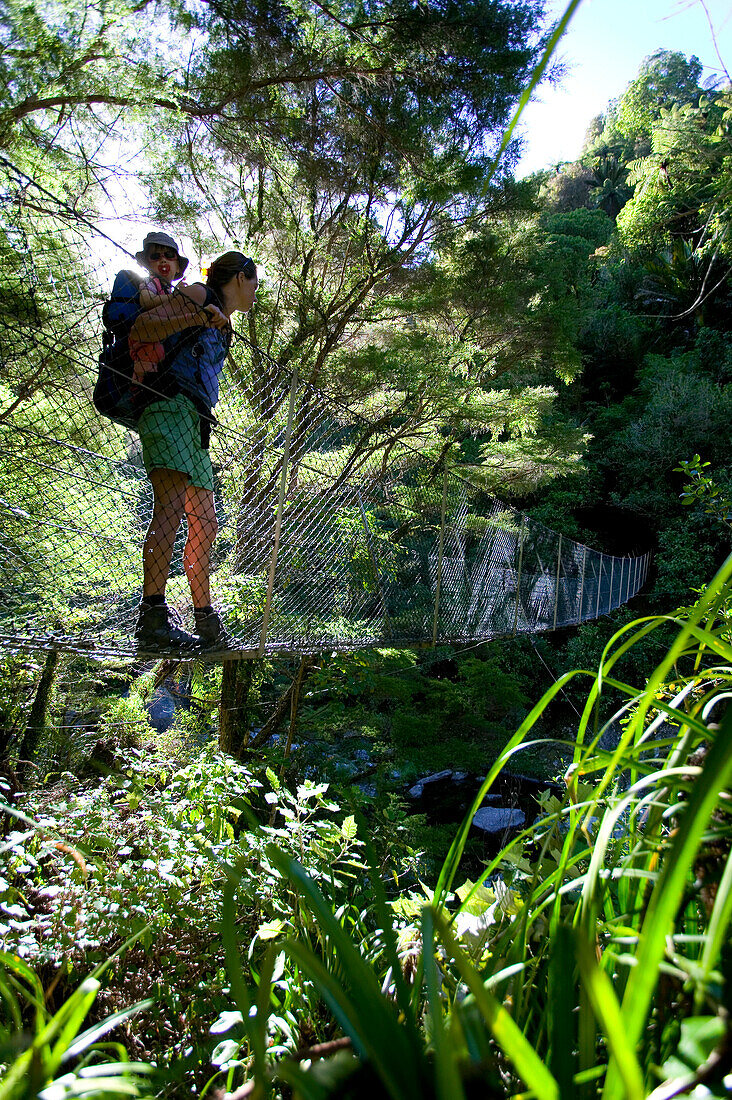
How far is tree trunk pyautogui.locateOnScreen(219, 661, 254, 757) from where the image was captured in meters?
4.41

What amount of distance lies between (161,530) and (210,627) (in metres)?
0.27

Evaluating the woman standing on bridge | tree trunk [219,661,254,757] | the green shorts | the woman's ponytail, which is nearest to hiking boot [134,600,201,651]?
the woman standing on bridge

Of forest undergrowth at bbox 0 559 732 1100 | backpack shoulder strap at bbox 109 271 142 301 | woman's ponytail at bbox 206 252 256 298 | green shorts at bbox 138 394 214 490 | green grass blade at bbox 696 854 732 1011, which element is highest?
woman's ponytail at bbox 206 252 256 298

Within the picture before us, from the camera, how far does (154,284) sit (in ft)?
5.01

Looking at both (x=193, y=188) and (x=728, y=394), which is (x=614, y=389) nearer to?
(x=728, y=394)

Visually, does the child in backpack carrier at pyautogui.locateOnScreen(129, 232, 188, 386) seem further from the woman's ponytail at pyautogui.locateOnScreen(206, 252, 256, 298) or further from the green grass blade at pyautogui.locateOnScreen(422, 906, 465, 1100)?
the green grass blade at pyautogui.locateOnScreen(422, 906, 465, 1100)

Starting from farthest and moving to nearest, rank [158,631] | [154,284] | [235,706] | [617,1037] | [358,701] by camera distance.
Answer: [358,701] < [235,706] < [154,284] < [158,631] < [617,1037]

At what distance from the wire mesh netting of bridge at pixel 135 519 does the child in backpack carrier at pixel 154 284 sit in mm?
118

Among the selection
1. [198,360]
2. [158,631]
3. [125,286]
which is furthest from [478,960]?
[125,286]

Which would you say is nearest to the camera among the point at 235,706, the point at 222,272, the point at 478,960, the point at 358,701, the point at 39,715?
the point at 478,960

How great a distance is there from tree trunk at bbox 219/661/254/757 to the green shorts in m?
3.10

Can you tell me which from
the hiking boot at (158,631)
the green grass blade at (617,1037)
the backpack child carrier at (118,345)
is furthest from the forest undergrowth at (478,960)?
the backpack child carrier at (118,345)

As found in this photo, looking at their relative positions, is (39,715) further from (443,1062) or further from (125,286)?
(443,1062)

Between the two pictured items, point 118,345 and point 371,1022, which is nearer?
point 371,1022
